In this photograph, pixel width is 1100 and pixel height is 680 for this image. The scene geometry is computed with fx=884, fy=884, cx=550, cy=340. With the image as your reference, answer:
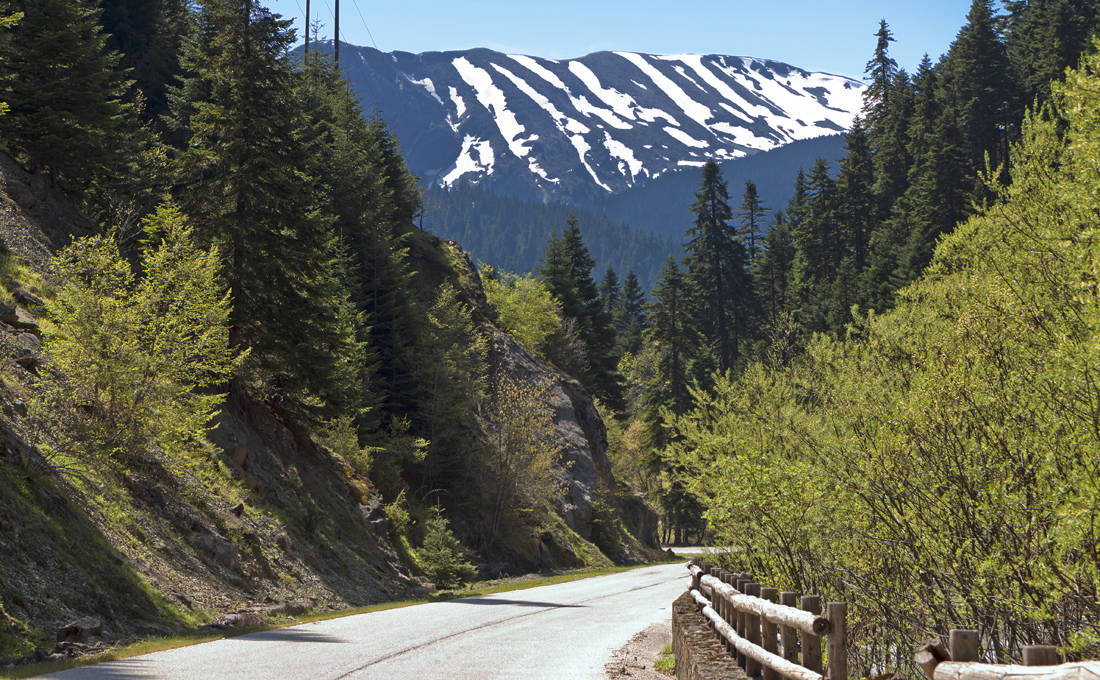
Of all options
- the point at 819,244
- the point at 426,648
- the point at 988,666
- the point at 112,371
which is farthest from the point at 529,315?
the point at 988,666

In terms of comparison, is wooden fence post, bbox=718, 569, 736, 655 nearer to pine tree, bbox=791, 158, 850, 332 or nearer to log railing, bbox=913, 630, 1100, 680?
log railing, bbox=913, 630, 1100, 680

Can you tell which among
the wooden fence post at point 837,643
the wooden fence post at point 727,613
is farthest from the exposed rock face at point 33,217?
the wooden fence post at point 837,643

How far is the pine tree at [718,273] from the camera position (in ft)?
308

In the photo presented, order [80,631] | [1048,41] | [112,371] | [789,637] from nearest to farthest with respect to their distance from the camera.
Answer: [789,637] < [80,631] < [112,371] < [1048,41]

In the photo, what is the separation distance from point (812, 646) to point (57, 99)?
3721cm

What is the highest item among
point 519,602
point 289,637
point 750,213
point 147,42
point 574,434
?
point 147,42

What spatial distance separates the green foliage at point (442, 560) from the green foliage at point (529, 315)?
3350 cm

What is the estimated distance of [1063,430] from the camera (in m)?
10.4

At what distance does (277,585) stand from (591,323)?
6197cm

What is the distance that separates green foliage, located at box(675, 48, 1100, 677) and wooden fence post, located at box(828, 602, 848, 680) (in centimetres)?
322

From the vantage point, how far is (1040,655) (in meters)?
3.94

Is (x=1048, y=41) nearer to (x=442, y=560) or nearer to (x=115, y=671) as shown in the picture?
(x=442, y=560)

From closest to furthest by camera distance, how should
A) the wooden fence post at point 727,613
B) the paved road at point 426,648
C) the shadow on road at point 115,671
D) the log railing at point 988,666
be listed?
the log railing at point 988,666, the wooden fence post at point 727,613, the shadow on road at point 115,671, the paved road at point 426,648

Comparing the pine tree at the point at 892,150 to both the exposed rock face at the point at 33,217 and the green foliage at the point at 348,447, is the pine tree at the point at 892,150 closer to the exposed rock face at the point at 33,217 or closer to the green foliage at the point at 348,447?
the green foliage at the point at 348,447
